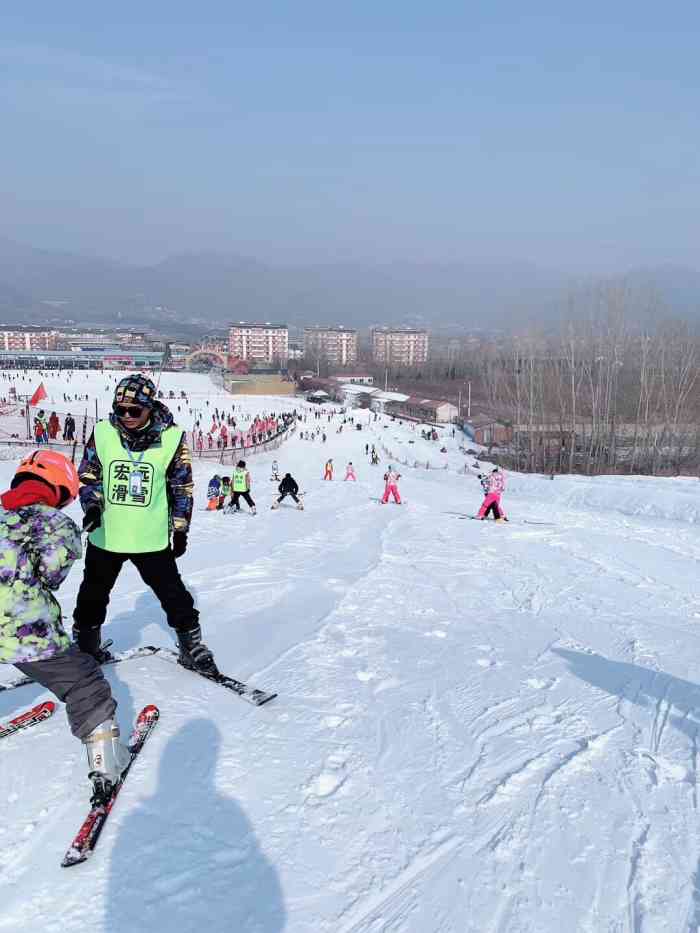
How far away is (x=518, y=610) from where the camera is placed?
575cm

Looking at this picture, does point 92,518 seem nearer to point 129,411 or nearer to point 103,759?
point 129,411

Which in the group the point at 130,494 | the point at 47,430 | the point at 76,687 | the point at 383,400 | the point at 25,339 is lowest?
the point at 383,400

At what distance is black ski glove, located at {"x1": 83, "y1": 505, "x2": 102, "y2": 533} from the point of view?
3160 millimetres

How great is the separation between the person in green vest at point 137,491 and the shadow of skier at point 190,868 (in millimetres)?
1055

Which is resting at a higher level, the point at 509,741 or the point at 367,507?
the point at 509,741

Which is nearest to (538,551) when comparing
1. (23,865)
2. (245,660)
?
(245,660)

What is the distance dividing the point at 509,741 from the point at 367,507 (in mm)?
10431

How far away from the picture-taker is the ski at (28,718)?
2.85 metres

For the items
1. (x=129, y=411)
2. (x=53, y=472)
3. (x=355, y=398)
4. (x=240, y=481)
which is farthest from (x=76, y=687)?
(x=355, y=398)

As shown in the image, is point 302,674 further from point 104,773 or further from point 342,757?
point 104,773

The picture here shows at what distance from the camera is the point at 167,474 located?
3.24 meters

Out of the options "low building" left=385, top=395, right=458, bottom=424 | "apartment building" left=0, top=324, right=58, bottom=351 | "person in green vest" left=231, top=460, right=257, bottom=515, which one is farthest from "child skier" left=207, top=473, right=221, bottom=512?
"apartment building" left=0, top=324, right=58, bottom=351

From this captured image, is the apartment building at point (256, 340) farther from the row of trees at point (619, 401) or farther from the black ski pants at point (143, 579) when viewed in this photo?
the black ski pants at point (143, 579)

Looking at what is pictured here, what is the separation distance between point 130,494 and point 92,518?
0.81 feet
